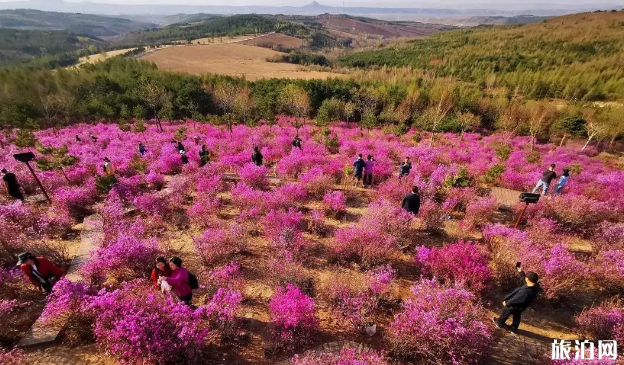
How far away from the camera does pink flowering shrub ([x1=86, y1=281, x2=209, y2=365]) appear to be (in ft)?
17.3

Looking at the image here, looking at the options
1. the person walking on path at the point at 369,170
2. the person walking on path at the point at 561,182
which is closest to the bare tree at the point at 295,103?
the person walking on path at the point at 369,170

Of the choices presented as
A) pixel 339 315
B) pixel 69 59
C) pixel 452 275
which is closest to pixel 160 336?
pixel 339 315

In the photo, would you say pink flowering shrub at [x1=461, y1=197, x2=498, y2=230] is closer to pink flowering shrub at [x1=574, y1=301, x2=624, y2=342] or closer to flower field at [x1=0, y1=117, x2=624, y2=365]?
flower field at [x1=0, y1=117, x2=624, y2=365]

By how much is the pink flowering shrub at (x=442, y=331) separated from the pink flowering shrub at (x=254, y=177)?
814 centimetres

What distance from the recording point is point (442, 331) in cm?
552

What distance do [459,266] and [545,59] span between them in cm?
6534

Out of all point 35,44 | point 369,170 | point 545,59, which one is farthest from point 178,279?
point 35,44

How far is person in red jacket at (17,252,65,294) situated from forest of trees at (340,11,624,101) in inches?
1835

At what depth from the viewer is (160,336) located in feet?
17.8

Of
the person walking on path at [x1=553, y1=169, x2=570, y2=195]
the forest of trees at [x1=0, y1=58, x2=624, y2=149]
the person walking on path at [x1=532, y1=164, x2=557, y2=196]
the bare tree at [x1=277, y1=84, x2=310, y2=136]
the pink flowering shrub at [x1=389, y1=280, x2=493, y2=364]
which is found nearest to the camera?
the pink flowering shrub at [x1=389, y1=280, x2=493, y2=364]

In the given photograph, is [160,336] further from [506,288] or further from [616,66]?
[616,66]

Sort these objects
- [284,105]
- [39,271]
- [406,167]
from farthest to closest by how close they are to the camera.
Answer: [284,105] → [406,167] → [39,271]

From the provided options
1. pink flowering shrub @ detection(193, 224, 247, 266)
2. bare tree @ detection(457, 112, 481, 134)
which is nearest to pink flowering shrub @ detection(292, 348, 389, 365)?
pink flowering shrub @ detection(193, 224, 247, 266)

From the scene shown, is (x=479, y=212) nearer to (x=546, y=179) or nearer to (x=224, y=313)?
(x=546, y=179)
